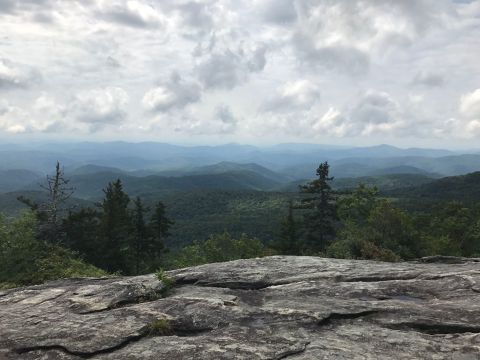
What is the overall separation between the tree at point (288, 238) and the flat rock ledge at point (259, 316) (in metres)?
61.6

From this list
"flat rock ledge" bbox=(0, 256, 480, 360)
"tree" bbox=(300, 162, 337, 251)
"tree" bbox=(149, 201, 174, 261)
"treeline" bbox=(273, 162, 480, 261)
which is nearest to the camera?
"flat rock ledge" bbox=(0, 256, 480, 360)

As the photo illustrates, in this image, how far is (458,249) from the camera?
72.6m

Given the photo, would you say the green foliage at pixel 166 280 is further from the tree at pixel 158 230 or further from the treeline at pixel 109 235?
the tree at pixel 158 230

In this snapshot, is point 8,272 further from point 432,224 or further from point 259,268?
point 432,224

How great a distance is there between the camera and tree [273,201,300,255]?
79312 millimetres

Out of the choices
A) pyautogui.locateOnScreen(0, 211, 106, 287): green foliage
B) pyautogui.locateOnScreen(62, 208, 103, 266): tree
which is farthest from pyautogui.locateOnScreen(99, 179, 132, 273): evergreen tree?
pyautogui.locateOnScreen(0, 211, 106, 287): green foliage

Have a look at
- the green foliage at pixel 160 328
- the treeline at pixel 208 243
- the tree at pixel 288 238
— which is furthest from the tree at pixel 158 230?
the green foliage at pixel 160 328

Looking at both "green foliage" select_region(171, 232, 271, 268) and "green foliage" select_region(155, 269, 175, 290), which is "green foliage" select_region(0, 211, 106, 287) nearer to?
"green foliage" select_region(155, 269, 175, 290)

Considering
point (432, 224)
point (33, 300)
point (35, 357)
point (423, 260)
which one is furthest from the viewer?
point (432, 224)

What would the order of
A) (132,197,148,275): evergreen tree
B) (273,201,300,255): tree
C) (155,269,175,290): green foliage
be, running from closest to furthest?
(155,269,175,290): green foliage
(132,197,148,275): evergreen tree
(273,201,300,255): tree

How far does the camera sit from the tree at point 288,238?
79312 mm

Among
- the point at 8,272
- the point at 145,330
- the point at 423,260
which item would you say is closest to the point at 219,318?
the point at 145,330

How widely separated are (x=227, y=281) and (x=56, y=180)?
41819mm

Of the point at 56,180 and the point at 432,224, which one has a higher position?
the point at 56,180
